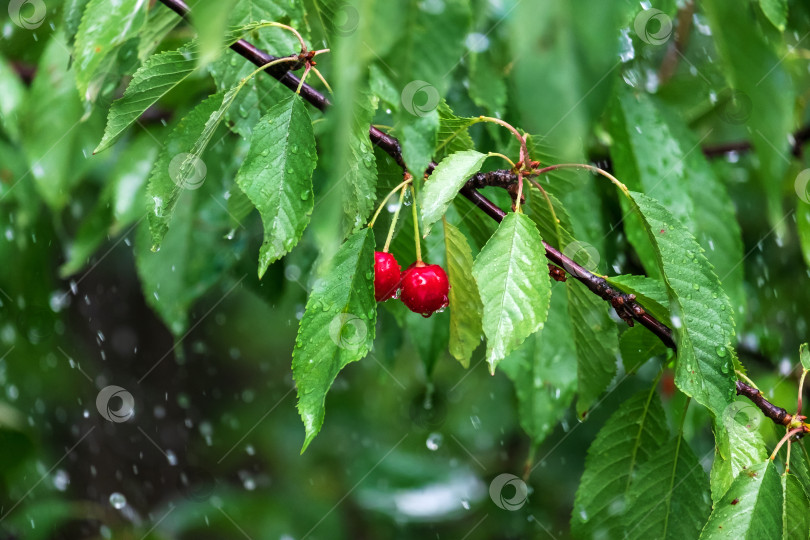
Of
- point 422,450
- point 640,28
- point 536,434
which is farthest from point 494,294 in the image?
point 422,450

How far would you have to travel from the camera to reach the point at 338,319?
2.14ft

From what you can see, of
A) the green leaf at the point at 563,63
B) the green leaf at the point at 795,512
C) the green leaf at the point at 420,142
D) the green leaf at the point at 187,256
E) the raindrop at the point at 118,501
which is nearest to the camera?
the green leaf at the point at 563,63

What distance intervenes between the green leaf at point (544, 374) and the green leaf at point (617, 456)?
20 cm

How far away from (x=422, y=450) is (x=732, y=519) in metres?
1.79

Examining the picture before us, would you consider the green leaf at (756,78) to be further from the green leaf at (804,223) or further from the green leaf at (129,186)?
the green leaf at (129,186)

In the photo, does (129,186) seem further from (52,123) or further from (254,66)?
(254,66)

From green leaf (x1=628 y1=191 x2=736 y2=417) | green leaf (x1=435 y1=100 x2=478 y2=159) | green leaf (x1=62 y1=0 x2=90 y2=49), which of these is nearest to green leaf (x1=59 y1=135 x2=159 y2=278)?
green leaf (x1=62 y1=0 x2=90 y2=49)

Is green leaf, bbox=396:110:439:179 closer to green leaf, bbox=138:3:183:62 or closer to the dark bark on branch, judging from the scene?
the dark bark on branch

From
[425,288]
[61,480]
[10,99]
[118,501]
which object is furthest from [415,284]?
[61,480]

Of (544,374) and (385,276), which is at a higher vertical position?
(385,276)

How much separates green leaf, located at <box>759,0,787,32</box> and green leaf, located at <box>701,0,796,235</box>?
46 cm

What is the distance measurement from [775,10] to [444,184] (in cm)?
34

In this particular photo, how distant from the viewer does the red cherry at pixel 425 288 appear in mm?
718

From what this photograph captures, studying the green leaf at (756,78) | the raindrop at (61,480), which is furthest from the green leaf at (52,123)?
the raindrop at (61,480)
